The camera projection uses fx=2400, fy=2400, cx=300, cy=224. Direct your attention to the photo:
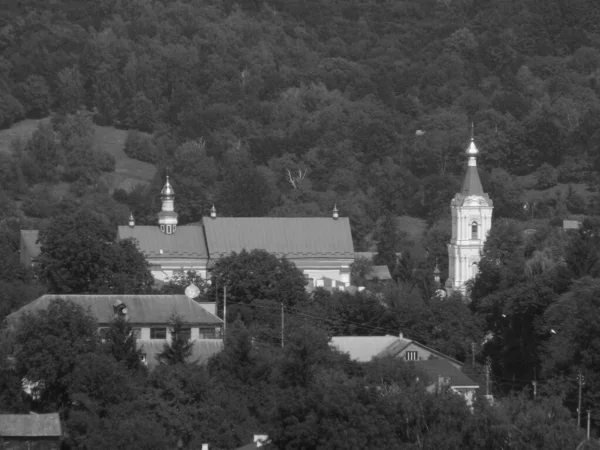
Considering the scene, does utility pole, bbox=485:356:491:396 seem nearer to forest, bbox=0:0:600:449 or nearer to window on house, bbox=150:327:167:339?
forest, bbox=0:0:600:449

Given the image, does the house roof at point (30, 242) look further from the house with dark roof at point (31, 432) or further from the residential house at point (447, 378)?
the house with dark roof at point (31, 432)

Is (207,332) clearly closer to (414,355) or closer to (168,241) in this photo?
(414,355)

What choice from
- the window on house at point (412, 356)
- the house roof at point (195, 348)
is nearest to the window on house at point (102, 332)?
the house roof at point (195, 348)

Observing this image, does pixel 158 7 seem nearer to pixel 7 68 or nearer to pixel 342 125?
pixel 7 68

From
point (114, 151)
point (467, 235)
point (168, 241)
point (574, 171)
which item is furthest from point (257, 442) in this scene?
point (114, 151)

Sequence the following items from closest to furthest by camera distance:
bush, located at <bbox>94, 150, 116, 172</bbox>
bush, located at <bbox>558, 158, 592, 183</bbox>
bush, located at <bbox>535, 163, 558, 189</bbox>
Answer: bush, located at <bbox>535, 163, 558, 189</bbox> < bush, located at <bbox>558, 158, 592, 183</bbox> < bush, located at <bbox>94, 150, 116, 172</bbox>

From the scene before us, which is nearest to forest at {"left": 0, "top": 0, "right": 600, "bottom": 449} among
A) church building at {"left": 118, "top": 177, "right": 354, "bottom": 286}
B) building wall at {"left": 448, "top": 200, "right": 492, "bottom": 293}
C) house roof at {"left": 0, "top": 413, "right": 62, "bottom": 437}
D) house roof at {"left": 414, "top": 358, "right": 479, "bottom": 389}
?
house roof at {"left": 0, "top": 413, "right": 62, "bottom": 437}

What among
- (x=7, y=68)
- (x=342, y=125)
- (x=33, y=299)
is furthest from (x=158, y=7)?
(x=33, y=299)
